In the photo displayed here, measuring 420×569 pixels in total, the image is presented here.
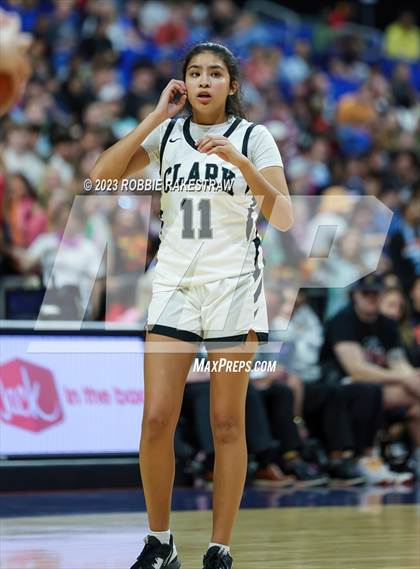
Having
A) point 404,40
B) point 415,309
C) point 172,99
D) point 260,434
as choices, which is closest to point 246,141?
point 172,99

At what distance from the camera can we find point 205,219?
16.9 feet

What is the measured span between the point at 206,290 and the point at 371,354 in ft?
19.3

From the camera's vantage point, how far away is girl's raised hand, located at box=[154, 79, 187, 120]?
17.0 feet

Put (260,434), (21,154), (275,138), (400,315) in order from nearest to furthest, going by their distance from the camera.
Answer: (260,434) → (400,315) → (21,154) → (275,138)

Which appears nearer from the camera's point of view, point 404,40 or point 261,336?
point 261,336

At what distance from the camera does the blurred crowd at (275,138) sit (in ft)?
33.7

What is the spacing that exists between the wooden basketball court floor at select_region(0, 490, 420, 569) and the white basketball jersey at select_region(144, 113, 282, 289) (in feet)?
4.24

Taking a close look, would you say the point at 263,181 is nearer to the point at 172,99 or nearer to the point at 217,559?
the point at 172,99

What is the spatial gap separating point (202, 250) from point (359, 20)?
1767 centimetres

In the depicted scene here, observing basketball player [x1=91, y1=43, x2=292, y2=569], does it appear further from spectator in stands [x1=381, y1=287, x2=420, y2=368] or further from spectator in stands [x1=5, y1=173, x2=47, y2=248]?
spectator in stands [x1=381, y1=287, x2=420, y2=368]

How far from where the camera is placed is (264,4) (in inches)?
818

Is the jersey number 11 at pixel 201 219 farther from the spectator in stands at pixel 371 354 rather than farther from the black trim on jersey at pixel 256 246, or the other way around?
the spectator in stands at pixel 371 354

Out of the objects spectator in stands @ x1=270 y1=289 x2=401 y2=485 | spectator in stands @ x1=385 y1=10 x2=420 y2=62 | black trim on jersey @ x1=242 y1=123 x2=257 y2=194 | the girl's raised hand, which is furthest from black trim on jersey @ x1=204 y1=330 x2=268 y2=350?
spectator in stands @ x1=385 y1=10 x2=420 y2=62

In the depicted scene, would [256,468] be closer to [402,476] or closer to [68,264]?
[402,476]
